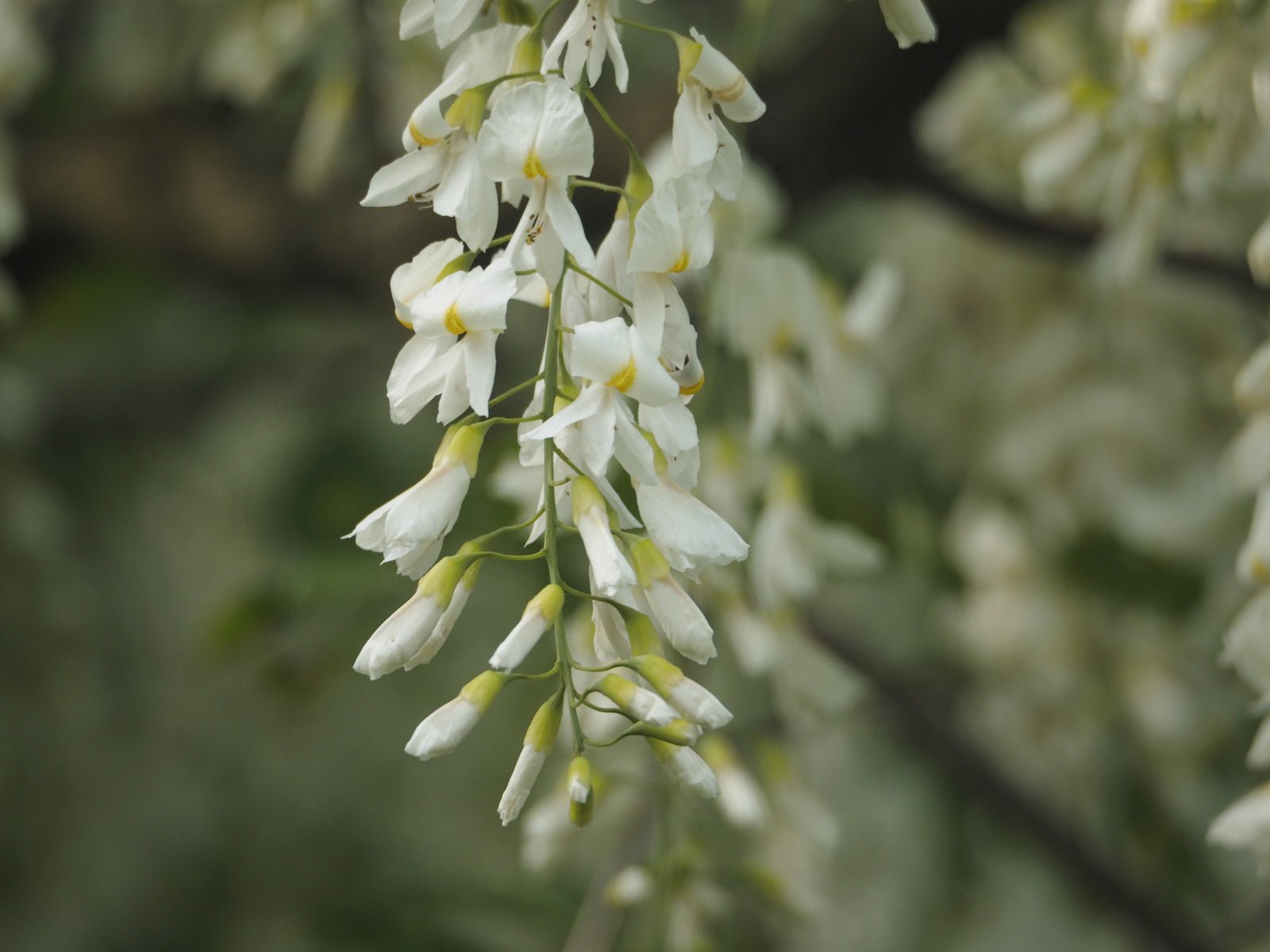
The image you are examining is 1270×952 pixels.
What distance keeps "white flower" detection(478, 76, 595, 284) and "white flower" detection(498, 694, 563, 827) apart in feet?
0.47

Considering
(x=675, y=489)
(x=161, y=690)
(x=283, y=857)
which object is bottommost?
(x=283, y=857)

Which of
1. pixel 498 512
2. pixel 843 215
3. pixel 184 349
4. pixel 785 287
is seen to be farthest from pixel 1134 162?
pixel 184 349

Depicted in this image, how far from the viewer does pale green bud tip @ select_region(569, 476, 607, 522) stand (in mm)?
401

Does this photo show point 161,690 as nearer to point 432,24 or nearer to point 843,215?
point 843,215

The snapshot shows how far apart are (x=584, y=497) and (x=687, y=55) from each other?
0.16m

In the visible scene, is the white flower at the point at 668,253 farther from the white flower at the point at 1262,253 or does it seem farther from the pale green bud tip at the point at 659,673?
the white flower at the point at 1262,253

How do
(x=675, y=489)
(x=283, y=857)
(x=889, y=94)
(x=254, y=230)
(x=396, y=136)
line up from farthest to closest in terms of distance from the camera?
(x=283, y=857) → (x=254, y=230) → (x=396, y=136) → (x=889, y=94) → (x=675, y=489)

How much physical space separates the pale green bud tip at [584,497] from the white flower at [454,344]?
1.6 inches

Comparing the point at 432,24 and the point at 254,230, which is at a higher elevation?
the point at 432,24

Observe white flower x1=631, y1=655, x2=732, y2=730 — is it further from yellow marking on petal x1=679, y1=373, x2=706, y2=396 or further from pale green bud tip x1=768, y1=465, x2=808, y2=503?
pale green bud tip x1=768, y1=465, x2=808, y2=503

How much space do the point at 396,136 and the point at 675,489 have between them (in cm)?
109

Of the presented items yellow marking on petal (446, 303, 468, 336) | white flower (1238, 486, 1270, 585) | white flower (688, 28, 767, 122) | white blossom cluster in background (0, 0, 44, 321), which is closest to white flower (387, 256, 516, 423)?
yellow marking on petal (446, 303, 468, 336)

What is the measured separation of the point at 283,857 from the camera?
5.81 ft

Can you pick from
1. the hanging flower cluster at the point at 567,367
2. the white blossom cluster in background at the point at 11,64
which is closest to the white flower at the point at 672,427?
the hanging flower cluster at the point at 567,367
